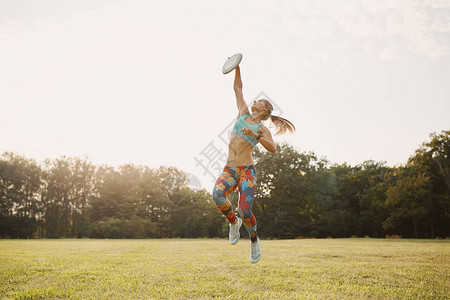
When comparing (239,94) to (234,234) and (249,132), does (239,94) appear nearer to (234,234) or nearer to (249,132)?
(249,132)

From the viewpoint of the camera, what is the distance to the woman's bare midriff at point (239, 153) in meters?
5.12

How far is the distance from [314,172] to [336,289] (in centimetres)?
3874

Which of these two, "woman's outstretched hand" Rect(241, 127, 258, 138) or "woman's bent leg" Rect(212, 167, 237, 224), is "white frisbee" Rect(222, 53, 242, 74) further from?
"woman's bent leg" Rect(212, 167, 237, 224)

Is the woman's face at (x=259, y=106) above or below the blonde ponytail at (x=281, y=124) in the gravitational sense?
above

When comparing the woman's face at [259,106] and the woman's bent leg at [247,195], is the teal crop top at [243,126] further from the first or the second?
the woman's bent leg at [247,195]

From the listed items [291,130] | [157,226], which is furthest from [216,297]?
[157,226]

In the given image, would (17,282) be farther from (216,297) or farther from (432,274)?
(432,274)

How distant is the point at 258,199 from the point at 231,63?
3898cm

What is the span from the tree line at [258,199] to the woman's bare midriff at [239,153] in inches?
1312

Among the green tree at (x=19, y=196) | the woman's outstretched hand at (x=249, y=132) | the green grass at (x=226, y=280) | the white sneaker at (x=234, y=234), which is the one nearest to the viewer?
the woman's outstretched hand at (x=249, y=132)

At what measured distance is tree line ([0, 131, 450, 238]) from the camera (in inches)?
1534

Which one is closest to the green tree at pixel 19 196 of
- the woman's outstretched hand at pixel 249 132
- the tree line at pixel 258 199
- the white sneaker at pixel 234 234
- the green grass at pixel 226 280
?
the tree line at pixel 258 199

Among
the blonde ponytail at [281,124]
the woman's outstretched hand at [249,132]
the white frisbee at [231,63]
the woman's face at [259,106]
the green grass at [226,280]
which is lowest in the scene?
the green grass at [226,280]

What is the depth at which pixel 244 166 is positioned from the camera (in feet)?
16.7
